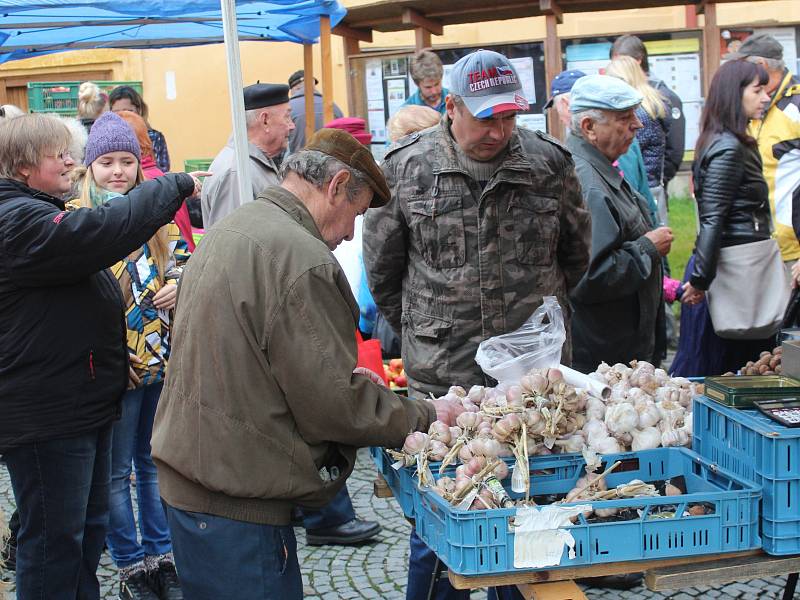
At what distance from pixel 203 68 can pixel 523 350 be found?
12.4 meters

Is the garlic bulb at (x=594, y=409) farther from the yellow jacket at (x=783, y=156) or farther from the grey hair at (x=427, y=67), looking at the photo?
the grey hair at (x=427, y=67)

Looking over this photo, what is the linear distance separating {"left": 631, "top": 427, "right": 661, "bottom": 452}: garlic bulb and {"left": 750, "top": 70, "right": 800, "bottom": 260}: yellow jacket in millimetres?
2929

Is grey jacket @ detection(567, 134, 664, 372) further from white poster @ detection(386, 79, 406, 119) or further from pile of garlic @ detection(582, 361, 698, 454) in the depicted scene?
white poster @ detection(386, 79, 406, 119)

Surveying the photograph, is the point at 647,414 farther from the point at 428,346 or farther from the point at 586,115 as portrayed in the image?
the point at 586,115

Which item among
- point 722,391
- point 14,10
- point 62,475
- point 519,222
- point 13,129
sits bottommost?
point 62,475

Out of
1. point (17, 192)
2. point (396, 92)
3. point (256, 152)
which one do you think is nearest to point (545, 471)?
point (17, 192)

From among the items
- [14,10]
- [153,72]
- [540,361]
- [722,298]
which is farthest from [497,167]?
[153,72]

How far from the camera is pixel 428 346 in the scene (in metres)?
3.54

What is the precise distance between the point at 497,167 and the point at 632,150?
86.6 inches

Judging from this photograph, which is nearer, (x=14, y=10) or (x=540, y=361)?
(x=540, y=361)

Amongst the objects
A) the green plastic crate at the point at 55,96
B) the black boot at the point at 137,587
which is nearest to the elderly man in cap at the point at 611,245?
the black boot at the point at 137,587

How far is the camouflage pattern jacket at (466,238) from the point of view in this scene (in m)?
3.42

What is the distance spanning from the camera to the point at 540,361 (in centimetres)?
303

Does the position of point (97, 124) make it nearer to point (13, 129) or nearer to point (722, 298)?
point (13, 129)
